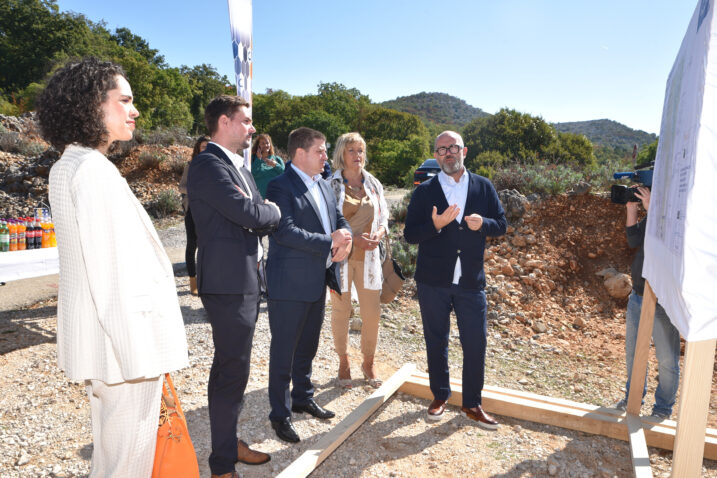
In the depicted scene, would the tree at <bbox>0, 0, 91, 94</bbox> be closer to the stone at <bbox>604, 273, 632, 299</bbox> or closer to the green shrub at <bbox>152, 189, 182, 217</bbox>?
the green shrub at <bbox>152, 189, 182, 217</bbox>

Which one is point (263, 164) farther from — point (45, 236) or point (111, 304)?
point (111, 304)

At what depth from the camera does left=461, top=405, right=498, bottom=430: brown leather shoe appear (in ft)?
10.9

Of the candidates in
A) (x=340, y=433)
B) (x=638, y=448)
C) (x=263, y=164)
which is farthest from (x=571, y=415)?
(x=263, y=164)

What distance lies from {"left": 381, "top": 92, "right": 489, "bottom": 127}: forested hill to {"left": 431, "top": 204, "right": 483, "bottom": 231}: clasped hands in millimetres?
106638

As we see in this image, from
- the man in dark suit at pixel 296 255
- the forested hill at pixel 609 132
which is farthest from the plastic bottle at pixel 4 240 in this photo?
the forested hill at pixel 609 132

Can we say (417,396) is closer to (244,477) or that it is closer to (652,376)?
(244,477)

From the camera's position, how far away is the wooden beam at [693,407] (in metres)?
1.62

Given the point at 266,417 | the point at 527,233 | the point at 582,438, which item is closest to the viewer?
the point at 582,438

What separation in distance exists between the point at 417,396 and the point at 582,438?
1251 mm

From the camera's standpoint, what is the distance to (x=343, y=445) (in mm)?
3096

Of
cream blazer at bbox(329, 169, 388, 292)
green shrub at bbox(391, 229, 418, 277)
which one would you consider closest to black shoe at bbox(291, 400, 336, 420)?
cream blazer at bbox(329, 169, 388, 292)

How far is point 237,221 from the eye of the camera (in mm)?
2309

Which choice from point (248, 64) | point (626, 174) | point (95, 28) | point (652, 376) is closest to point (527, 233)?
point (652, 376)

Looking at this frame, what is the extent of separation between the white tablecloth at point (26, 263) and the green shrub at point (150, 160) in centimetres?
1285
